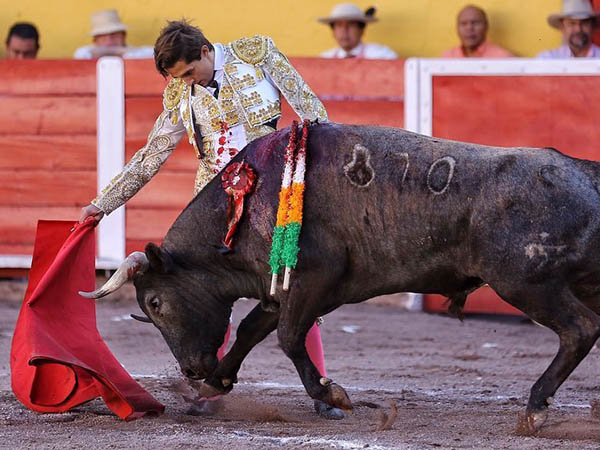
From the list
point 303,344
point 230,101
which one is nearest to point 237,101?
point 230,101

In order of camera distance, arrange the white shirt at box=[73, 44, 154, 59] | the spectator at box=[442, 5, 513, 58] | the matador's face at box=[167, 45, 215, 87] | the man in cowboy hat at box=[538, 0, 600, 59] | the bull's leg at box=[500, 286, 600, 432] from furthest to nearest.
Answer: the white shirt at box=[73, 44, 154, 59], the spectator at box=[442, 5, 513, 58], the man in cowboy hat at box=[538, 0, 600, 59], the matador's face at box=[167, 45, 215, 87], the bull's leg at box=[500, 286, 600, 432]

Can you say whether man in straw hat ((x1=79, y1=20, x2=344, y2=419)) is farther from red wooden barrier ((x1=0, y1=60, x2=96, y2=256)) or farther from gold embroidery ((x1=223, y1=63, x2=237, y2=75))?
red wooden barrier ((x1=0, y1=60, x2=96, y2=256))

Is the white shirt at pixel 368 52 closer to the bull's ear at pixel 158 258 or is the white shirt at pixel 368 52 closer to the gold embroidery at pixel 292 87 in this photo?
the gold embroidery at pixel 292 87

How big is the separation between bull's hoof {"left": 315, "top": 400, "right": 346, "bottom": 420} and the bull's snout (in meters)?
0.37

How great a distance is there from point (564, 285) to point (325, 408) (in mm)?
948

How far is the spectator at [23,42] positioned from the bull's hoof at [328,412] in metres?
4.12

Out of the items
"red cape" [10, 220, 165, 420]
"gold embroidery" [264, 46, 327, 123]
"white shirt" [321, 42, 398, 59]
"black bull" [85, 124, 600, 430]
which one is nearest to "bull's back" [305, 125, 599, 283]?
"black bull" [85, 124, 600, 430]

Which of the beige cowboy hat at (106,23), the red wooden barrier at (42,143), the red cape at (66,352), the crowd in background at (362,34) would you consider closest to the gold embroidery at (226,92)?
the red cape at (66,352)

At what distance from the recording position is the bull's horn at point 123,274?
13.1ft

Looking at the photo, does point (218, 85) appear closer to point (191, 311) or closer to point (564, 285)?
point (191, 311)

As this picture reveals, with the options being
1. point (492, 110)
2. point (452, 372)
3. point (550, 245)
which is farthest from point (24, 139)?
point (550, 245)

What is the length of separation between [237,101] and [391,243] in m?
0.70

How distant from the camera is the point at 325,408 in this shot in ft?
13.8

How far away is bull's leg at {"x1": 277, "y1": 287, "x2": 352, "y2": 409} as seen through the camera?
3.84m
